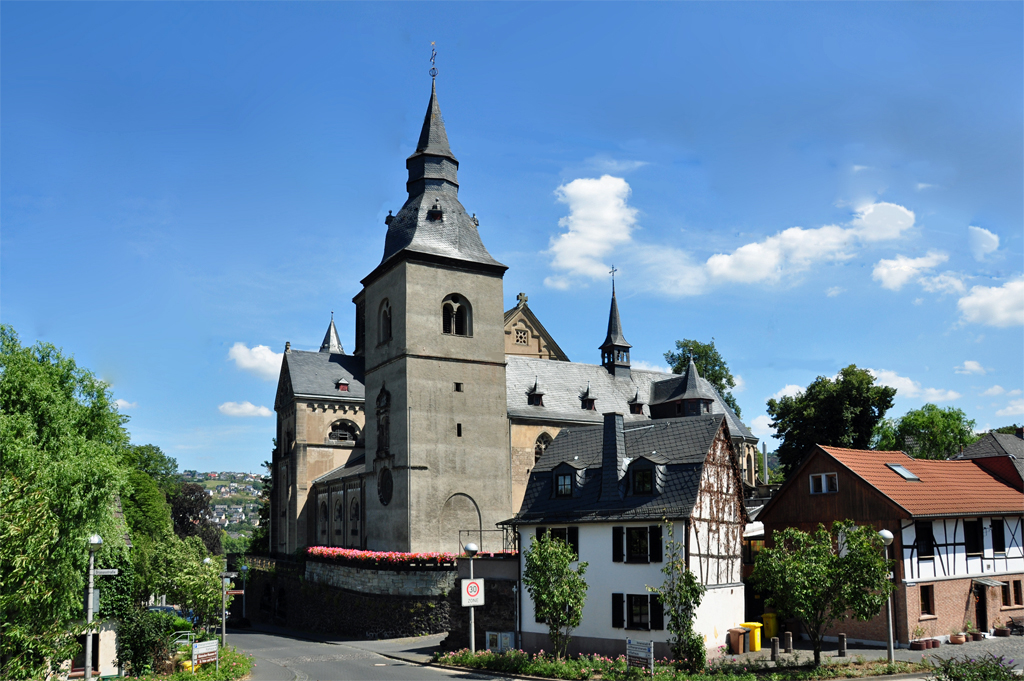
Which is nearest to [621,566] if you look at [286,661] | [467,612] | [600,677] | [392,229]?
[600,677]

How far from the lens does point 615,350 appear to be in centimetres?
6112

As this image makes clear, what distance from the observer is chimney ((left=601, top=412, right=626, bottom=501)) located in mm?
31203

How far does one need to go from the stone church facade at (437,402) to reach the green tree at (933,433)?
78.9 feet

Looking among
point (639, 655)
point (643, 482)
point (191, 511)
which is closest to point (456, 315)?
point (643, 482)

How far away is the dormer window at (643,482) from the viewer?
30047 mm

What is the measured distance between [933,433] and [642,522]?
4987cm

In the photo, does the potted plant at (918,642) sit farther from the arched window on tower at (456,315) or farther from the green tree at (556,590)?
the arched window on tower at (456,315)

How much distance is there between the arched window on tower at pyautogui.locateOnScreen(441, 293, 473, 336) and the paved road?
17360 mm

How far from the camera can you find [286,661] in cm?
3303

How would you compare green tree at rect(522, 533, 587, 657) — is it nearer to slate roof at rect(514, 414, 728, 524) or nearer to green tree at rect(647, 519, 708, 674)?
green tree at rect(647, 519, 708, 674)

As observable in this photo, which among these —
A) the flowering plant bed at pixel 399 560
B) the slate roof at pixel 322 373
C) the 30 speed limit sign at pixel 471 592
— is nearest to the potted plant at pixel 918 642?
the 30 speed limit sign at pixel 471 592

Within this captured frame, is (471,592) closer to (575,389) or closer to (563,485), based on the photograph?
(563,485)

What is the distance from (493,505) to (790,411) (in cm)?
2632

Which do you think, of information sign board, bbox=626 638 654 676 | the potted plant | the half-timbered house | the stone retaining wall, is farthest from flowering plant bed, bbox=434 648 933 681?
the stone retaining wall
